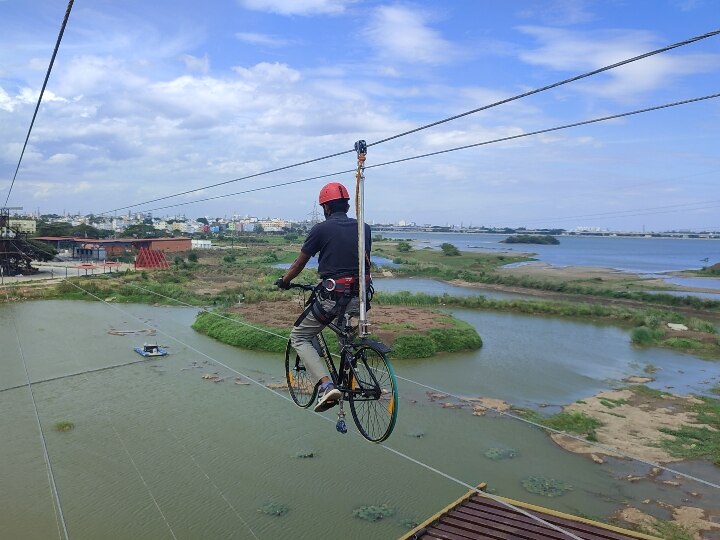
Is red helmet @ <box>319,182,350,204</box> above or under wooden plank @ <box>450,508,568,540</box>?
above

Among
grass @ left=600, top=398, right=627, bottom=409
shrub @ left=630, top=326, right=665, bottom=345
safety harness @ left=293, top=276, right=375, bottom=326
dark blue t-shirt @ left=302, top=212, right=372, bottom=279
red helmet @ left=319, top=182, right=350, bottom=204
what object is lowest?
grass @ left=600, top=398, right=627, bottom=409

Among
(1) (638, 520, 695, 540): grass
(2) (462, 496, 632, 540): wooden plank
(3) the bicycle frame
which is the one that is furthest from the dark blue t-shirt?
(1) (638, 520, 695, 540): grass

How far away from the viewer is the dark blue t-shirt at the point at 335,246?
155 inches

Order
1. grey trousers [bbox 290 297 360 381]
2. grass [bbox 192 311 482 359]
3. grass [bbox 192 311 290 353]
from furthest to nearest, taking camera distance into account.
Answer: grass [bbox 192 311 290 353]
grass [bbox 192 311 482 359]
grey trousers [bbox 290 297 360 381]

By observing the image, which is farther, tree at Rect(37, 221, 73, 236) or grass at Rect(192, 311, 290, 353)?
tree at Rect(37, 221, 73, 236)

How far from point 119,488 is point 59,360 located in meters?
10.5

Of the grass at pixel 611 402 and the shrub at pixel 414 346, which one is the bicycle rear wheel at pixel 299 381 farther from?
the shrub at pixel 414 346

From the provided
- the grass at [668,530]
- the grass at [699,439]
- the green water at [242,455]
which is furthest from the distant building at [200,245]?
the grass at [668,530]

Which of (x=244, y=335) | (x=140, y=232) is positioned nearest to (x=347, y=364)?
(x=244, y=335)

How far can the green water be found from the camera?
970cm

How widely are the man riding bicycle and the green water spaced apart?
21.1 feet

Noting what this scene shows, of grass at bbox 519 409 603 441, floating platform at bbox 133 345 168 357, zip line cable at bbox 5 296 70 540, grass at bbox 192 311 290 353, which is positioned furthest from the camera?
grass at bbox 192 311 290 353

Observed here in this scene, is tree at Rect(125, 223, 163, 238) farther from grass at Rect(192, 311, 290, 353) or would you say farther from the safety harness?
the safety harness

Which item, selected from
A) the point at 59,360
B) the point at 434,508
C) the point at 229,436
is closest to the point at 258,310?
the point at 59,360
